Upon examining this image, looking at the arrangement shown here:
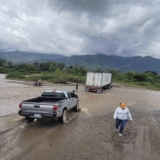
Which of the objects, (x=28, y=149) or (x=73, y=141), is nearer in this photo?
(x=28, y=149)

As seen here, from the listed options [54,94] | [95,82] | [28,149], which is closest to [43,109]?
[54,94]

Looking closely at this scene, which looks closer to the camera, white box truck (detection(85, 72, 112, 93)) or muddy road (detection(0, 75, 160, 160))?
muddy road (detection(0, 75, 160, 160))

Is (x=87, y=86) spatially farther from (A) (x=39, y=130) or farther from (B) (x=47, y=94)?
(A) (x=39, y=130)

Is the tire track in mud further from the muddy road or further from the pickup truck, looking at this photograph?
the pickup truck

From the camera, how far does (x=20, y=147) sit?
6621 mm

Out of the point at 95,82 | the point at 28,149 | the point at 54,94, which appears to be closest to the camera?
the point at 28,149

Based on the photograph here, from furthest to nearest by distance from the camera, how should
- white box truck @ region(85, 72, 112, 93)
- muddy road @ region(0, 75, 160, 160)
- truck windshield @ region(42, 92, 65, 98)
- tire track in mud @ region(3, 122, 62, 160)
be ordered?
white box truck @ region(85, 72, 112, 93) < truck windshield @ region(42, 92, 65, 98) < muddy road @ region(0, 75, 160, 160) < tire track in mud @ region(3, 122, 62, 160)

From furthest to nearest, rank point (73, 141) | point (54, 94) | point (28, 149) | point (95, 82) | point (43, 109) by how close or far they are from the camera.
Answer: point (95, 82) < point (54, 94) < point (43, 109) < point (73, 141) < point (28, 149)

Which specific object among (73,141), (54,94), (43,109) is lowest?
(73,141)

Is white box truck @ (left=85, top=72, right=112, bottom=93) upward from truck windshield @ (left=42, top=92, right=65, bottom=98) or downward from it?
downward

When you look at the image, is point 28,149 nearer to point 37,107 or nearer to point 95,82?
point 37,107

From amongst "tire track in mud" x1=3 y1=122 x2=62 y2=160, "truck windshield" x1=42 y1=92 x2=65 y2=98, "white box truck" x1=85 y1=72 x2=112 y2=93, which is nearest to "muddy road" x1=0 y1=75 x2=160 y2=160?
"tire track in mud" x1=3 y1=122 x2=62 y2=160

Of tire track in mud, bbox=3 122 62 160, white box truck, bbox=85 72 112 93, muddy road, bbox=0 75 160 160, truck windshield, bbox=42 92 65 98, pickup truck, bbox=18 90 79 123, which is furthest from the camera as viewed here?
white box truck, bbox=85 72 112 93

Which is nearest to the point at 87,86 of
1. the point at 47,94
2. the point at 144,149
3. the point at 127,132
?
the point at 47,94
